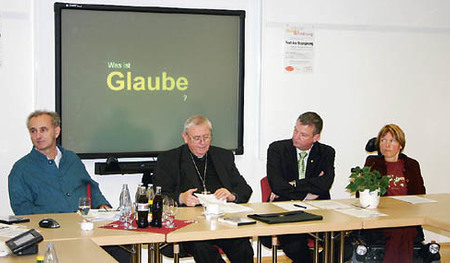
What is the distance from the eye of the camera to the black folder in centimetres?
394

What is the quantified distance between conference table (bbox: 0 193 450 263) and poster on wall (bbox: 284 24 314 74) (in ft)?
5.82

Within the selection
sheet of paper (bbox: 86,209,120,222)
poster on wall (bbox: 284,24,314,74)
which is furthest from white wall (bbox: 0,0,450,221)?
sheet of paper (bbox: 86,209,120,222)

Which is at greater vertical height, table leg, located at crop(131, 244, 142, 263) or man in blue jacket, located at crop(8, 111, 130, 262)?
man in blue jacket, located at crop(8, 111, 130, 262)

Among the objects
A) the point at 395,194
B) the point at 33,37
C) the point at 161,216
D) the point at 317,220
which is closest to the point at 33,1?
the point at 33,37

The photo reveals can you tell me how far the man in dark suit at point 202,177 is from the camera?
14.5ft

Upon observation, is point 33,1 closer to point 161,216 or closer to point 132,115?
point 132,115

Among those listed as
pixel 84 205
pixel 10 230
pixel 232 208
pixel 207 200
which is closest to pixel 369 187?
pixel 232 208

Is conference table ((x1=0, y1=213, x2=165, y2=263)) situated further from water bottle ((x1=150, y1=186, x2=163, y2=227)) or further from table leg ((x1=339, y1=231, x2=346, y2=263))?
table leg ((x1=339, y1=231, x2=346, y2=263))

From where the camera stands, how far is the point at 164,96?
5.63 metres

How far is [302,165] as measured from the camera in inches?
208

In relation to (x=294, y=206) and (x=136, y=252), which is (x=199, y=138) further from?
(x=136, y=252)

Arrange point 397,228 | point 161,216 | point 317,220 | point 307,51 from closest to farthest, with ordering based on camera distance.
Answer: point 161,216 < point 317,220 < point 397,228 < point 307,51

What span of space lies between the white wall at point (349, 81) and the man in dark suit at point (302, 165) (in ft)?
2.60

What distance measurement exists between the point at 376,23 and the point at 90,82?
2987 millimetres
